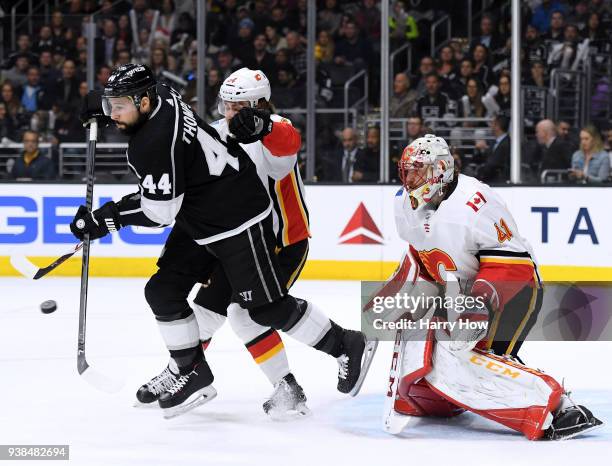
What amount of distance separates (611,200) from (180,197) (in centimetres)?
405

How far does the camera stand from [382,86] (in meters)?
7.30

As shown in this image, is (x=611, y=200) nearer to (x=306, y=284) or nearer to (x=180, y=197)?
(x=306, y=284)

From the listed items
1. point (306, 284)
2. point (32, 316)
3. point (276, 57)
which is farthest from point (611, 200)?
point (32, 316)

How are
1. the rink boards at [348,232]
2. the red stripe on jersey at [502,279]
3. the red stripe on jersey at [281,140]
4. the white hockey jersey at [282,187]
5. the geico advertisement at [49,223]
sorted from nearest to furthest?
the red stripe on jersey at [502,279], the red stripe on jersey at [281,140], the white hockey jersey at [282,187], the rink boards at [348,232], the geico advertisement at [49,223]

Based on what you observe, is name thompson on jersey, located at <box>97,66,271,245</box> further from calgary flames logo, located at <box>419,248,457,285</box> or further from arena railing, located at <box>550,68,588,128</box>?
arena railing, located at <box>550,68,588,128</box>

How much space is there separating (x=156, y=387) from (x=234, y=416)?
267mm

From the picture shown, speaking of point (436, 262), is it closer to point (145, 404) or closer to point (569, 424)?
point (569, 424)

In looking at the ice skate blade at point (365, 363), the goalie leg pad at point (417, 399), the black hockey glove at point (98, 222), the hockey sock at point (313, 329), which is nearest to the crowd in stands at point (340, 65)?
the ice skate blade at point (365, 363)

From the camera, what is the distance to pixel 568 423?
312cm

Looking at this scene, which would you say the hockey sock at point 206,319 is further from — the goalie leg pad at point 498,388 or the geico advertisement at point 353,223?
the geico advertisement at point 353,223

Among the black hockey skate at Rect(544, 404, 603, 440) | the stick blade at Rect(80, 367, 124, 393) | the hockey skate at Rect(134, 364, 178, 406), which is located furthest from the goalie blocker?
the stick blade at Rect(80, 367, 124, 393)

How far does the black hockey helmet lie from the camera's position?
3.20 meters

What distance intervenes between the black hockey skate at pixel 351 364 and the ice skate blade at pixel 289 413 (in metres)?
0.22

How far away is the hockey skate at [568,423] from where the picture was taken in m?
3.12
